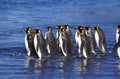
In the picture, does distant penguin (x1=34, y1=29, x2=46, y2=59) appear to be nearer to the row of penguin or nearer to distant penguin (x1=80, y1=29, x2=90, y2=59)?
the row of penguin

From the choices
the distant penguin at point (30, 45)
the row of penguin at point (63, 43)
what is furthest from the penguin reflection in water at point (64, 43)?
the distant penguin at point (30, 45)

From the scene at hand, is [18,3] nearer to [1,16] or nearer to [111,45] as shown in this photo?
[1,16]

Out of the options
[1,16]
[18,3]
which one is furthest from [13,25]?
[18,3]

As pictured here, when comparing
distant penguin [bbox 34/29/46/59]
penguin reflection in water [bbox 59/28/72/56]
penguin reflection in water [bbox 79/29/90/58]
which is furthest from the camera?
penguin reflection in water [bbox 59/28/72/56]

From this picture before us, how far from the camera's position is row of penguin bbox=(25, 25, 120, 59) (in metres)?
18.3

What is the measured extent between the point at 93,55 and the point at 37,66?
8.22ft

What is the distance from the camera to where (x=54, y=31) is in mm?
24922

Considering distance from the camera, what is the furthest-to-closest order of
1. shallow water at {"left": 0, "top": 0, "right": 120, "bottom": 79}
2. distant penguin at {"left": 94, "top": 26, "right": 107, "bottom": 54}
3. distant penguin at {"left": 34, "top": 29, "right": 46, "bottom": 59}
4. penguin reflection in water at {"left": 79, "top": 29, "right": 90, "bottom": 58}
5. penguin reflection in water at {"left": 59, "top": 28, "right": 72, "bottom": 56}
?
distant penguin at {"left": 94, "top": 26, "right": 107, "bottom": 54}, penguin reflection in water at {"left": 59, "top": 28, "right": 72, "bottom": 56}, penguin reflection in water at {"left": 79, "top": 29, "right": 90, "bottom": 58}, distant penguin at {"left": 34, "top": 29, "right": 46, "bottom": 59}, shallow water at {"left": 0, "top": 0, "right": 120, "bottom": 79}

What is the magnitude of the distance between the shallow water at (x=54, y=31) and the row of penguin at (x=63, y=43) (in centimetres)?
30

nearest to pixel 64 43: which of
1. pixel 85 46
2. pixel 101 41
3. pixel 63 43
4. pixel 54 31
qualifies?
pixel 63 43

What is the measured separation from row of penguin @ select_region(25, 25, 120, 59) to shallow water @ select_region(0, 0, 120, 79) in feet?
0.97

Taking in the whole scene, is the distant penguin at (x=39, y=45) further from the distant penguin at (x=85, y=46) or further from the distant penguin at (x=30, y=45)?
the distant penguin at (x=85, y=46)

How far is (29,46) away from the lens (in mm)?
18922

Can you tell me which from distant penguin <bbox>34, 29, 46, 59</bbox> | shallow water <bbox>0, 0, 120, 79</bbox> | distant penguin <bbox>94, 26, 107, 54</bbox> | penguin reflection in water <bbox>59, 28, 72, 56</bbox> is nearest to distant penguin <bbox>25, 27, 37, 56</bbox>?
shallow water <bbox>0, 0, 120, 79</bbox>
